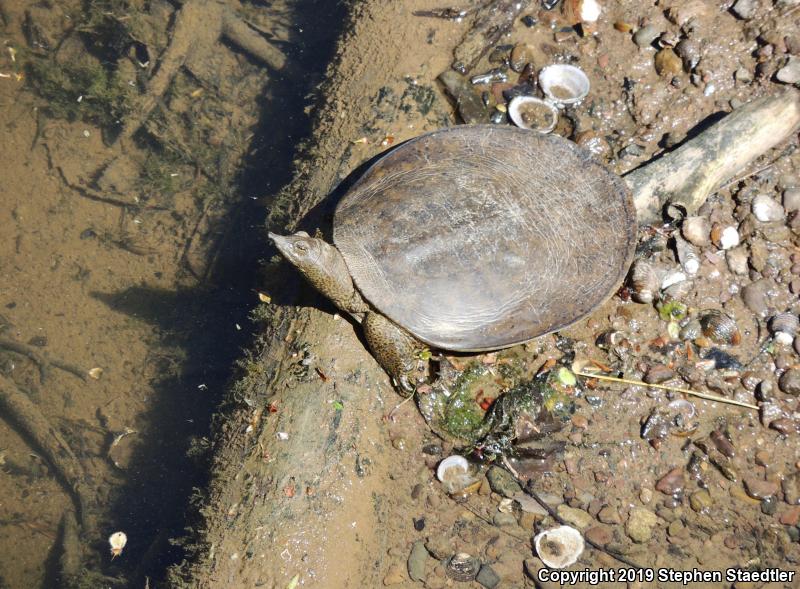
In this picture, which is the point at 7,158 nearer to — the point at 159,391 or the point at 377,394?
the point at 159,391

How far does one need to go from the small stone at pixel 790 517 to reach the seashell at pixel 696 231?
5.24 ft

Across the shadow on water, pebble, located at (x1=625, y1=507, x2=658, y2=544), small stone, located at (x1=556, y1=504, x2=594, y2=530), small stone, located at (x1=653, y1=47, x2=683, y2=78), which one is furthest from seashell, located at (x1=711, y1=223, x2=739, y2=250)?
the shadow on water

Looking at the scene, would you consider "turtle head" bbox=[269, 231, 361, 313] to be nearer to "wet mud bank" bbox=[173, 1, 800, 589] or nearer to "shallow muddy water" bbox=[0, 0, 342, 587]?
"wet mud bank" bbox=[173, 1, 800, 589]

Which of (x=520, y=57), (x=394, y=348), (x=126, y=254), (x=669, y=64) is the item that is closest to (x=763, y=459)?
(x=394, y=348)

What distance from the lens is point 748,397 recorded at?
329 centimetres

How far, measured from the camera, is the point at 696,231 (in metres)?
3.55

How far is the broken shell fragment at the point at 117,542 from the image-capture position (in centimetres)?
398

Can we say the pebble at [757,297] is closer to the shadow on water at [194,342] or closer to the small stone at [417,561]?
the small stone at [417,561]

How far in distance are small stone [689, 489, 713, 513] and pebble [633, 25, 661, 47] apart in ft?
10.0

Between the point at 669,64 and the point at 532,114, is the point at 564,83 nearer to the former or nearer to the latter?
the point at 532,114

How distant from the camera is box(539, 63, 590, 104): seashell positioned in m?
3.99

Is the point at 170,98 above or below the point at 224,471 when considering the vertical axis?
above

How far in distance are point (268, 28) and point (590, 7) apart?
297 centimetres

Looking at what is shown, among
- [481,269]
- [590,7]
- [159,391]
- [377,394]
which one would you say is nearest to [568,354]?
[481,269]
